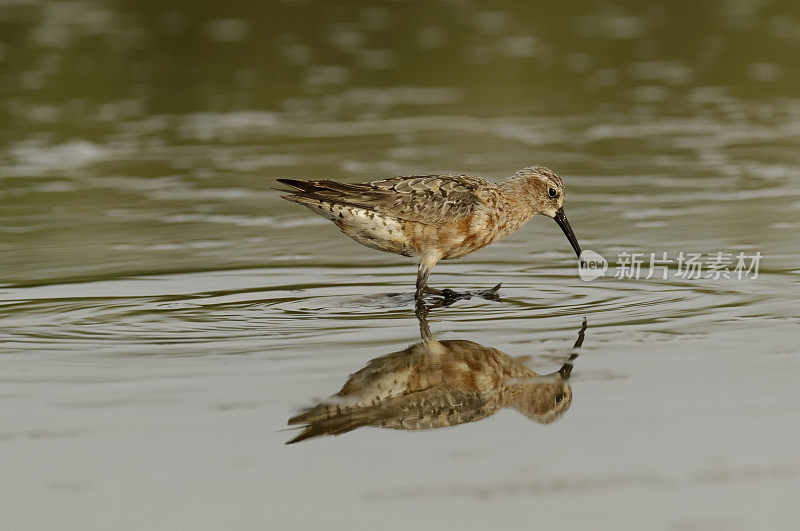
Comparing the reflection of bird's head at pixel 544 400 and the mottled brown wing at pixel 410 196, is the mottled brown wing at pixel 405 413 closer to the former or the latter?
the reflection of bird's head at pixel 544 400

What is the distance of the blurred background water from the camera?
6.46 metres

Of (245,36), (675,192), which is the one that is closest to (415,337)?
(675,192)

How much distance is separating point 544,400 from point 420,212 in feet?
13.8

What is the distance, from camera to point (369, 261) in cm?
1312

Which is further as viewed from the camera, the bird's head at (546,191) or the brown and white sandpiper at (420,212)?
the bird's head at (546,191)

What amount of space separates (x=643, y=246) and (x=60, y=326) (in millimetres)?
5541

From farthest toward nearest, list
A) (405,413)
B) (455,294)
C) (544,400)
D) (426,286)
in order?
(426,286) < (455,294) < (544,400) < (405,413)

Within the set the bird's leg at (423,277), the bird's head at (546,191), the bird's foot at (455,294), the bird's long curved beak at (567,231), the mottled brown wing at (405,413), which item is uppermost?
the bird's head at (546,191)

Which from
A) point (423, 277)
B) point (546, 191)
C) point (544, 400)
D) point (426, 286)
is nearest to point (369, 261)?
point (423, 277)

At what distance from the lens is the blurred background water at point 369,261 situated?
6.46 meters

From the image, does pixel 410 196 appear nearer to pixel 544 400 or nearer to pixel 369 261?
pixel 369 261

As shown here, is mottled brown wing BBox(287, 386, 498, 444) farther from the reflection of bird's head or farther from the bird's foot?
the bird's foot

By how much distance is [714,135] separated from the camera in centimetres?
1845

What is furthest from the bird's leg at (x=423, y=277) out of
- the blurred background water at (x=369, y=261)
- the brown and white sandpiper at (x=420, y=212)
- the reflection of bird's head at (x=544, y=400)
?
the reflection of bird's head at (x=544, y=400)
